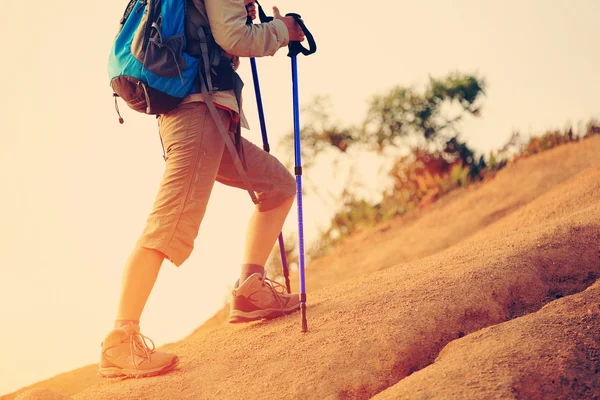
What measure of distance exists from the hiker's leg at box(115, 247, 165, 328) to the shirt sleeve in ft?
4.29

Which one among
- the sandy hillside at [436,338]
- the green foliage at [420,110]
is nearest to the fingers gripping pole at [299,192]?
the sandy hillside at [436,338]

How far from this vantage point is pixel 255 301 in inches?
204

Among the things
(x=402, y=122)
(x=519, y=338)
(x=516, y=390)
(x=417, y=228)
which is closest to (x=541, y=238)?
Result: (x=519, y=338)

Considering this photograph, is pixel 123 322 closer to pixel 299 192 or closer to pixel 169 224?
pixel 169 224

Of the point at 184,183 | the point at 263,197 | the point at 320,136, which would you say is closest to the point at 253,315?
the point at 263,197

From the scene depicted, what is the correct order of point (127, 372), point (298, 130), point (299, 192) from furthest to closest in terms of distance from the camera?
point (298, 130), point (299, 192), point (127, 372)

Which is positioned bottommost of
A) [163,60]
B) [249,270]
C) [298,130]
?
[249,270]

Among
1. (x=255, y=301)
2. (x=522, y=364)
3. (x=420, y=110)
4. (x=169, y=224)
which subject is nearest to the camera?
(x=522, y=364)

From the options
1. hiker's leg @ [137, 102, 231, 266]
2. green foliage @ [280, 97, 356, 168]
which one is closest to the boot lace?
hiker's leg @ [137, 102, 231, 266]

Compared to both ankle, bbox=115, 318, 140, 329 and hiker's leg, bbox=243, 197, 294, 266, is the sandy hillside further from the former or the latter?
hiker's leg, bbox=243, 197, 294, 266

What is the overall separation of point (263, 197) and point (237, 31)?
1.26 meters

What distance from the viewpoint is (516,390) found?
3613mm

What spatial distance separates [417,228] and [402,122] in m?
3.45

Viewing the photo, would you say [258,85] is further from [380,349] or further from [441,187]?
[441,187]
